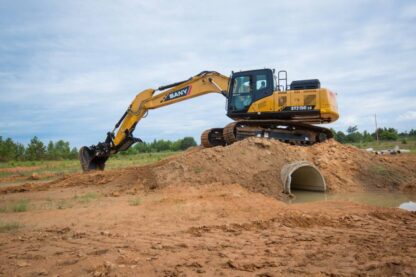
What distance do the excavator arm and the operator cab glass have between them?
0.65 m

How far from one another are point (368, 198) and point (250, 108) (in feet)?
19.3

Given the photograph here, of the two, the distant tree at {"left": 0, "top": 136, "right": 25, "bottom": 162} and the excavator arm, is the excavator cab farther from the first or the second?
the distant tree at {"left": 0, "top": 136, "right": 25, "bottom": 162}

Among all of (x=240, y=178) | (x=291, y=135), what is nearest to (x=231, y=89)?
(x=291, y=135)

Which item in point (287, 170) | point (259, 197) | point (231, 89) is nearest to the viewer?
point (259, 197)

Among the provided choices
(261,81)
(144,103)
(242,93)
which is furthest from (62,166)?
(261,81)

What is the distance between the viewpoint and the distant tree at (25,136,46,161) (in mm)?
53344

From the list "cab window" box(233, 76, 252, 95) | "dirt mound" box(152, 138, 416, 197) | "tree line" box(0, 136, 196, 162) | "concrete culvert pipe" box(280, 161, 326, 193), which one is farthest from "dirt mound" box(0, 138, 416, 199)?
"tree line" box(0, 136, 196, 162)

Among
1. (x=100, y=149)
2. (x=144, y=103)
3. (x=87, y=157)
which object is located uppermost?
(x=144, y=103)

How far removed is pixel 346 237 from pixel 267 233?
1.18 meters

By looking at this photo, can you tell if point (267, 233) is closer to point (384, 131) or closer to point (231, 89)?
point (231, 89)

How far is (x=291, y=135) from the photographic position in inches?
632

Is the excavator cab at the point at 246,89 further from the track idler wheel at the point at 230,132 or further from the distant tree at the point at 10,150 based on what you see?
the distant tree at the point at 10,150

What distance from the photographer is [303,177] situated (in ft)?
44.1

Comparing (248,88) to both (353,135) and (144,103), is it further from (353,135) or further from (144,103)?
(353,135)
